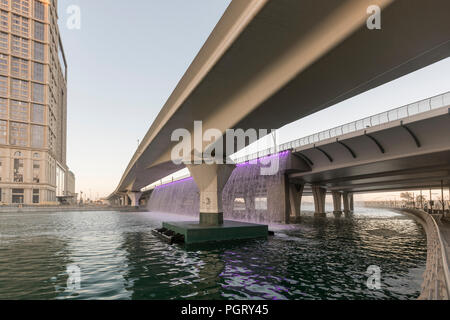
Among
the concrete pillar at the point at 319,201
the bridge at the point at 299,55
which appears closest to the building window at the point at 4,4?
the concrete pillar at the point at 319,201

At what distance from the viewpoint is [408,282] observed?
9828mm

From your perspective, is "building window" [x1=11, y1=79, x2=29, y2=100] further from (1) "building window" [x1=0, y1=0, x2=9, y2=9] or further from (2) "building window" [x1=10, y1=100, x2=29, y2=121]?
(1) "building window" [x1=0, y1=0, x2=9, y2=9]

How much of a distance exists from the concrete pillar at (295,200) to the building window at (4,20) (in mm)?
112287

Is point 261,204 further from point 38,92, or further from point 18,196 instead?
point 38,92

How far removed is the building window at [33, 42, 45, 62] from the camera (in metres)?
103

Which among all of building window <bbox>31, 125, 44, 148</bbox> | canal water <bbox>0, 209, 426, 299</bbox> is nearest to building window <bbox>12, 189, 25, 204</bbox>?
building window <bbox>31, 125, 44, 148</bbox>

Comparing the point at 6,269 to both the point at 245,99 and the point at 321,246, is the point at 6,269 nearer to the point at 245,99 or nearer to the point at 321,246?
the point at 245,99

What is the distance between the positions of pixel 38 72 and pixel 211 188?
111 metres

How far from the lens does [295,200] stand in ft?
138

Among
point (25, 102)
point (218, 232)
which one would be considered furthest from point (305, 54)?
point (25, 102)

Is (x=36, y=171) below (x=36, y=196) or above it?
above

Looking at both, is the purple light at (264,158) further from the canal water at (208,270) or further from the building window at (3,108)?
the building window at (3,108)

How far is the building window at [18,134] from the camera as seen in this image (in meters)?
95.8
